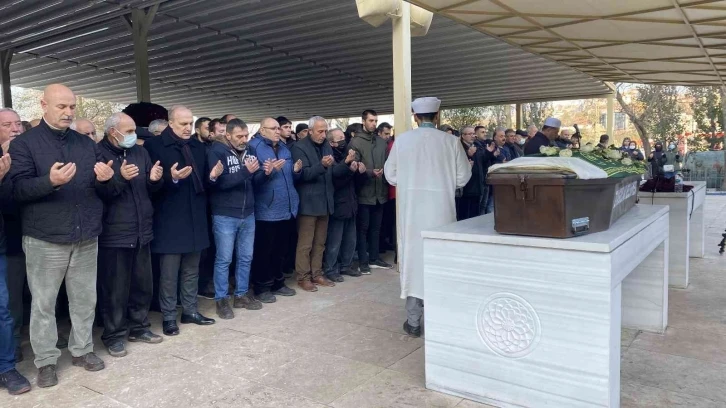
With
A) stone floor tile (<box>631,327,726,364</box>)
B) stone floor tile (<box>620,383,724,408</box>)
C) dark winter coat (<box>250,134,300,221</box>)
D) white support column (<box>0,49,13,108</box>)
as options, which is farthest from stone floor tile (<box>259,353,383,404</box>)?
white support column (<box>0,49,13,108</box>)

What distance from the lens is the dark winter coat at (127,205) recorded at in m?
3.71

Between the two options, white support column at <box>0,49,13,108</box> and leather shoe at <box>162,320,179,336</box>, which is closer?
leather shoe at <box>162,320,179,336</box>

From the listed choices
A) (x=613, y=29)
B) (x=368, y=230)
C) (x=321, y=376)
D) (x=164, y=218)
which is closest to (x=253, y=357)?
(x=321, y=376)

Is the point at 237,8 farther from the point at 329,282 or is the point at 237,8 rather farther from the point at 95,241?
the point at 95,241

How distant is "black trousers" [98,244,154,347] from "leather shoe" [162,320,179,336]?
0.59 feet

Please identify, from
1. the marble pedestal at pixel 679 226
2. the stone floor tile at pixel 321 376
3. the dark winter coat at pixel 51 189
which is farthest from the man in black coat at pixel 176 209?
the marble pedestal at pixel 679 226

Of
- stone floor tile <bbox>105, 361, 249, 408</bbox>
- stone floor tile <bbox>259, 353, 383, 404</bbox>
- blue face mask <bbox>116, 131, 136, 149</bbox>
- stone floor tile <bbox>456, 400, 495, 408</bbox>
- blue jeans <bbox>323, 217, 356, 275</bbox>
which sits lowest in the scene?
stone floor tile <bbox>456, 400, 495, 408</bbox>

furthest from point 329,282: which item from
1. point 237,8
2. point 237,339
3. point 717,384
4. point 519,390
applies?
point 237,8

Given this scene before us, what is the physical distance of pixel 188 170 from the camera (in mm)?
3951

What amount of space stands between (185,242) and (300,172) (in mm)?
1419

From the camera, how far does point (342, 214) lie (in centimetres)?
568

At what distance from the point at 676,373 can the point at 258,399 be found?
Result: 99.8 inches

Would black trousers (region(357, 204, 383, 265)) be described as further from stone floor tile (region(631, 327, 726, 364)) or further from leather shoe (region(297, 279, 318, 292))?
stone floor tile (region(631, 327, 726, 364))

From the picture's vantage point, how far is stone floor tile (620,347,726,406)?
3.03 m
